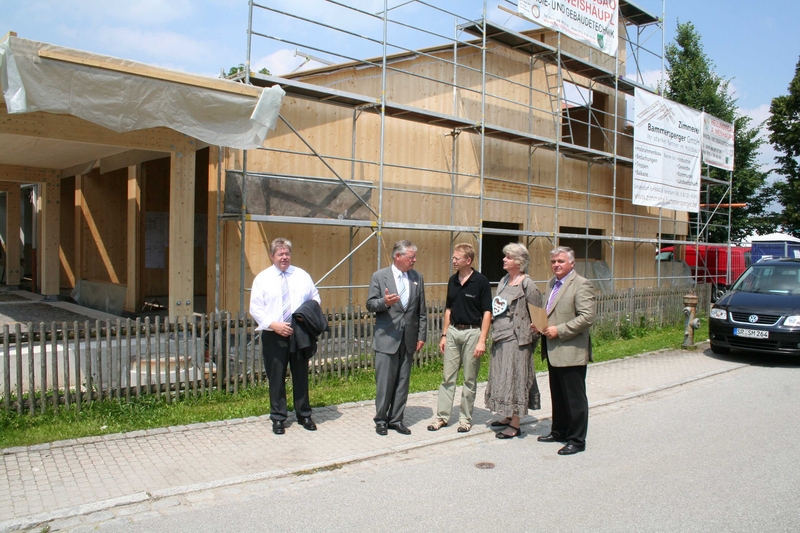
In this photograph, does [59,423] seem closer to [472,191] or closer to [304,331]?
[304,331]

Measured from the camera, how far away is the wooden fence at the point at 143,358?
620 cm

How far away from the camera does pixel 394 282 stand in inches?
245

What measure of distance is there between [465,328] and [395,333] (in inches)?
27.5

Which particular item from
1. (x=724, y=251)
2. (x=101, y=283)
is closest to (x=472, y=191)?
(x=101, y=283)

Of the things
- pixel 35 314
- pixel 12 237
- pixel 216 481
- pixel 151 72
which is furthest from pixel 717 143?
pixel 12 237

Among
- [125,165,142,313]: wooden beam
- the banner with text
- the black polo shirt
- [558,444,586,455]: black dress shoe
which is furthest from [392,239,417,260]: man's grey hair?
the banner with text

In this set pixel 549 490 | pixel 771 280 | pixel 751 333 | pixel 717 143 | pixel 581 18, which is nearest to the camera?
pixel 549 490

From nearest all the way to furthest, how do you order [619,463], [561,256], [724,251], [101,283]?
[619,463]
[561,256]
[101,283]
[724,251]

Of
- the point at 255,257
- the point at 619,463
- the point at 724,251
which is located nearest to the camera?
the point at 619,463

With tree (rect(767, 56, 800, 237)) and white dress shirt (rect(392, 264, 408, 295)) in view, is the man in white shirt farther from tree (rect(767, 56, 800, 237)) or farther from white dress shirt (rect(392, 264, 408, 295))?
tree (rect(767, 56, 800, 237))

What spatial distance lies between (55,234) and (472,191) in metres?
8.39

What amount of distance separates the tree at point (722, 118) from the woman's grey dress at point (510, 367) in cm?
2474

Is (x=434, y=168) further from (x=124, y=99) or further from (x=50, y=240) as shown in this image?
(x=50, y=240)

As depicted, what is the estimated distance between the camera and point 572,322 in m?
5.77
